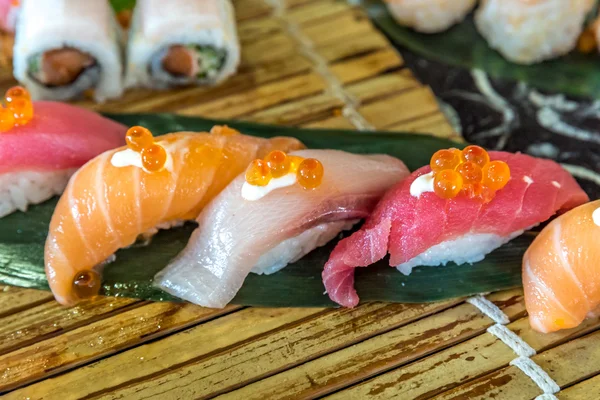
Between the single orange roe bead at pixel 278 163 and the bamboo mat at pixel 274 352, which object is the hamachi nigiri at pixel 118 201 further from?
the single orange roe bead at pixel 278 163

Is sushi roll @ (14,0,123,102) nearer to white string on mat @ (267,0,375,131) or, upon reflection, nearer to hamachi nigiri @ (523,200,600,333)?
white string on mat @ (267,0,375,131)

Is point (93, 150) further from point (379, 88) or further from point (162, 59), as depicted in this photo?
point (379, 88)

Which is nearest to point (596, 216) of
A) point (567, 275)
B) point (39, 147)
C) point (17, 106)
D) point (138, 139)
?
point (567, 275)

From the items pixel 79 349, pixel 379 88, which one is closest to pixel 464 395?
pixel 79 349

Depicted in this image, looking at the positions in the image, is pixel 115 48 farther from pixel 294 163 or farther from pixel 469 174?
pixel 469 174

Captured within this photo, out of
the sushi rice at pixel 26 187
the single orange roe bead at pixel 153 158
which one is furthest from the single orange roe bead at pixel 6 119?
the single orange roe bead at pixel 153 158
